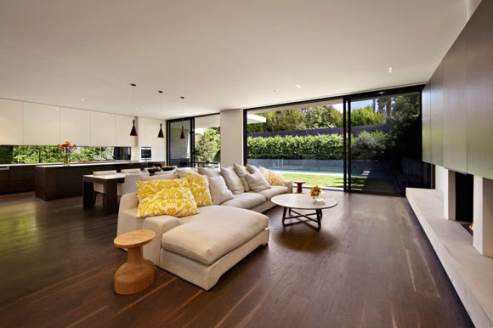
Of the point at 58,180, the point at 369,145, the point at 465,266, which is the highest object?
the point at 369,145

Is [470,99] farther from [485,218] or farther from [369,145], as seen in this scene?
[369,145]

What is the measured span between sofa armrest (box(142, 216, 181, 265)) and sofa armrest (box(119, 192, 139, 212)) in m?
0.50

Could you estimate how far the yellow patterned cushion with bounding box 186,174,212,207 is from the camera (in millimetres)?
2998

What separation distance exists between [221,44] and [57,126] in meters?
6.74

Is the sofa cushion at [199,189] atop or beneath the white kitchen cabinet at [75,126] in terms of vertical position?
beneath

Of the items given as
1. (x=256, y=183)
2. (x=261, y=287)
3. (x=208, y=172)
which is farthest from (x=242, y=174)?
(x=261, y=287)

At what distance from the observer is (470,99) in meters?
1.72

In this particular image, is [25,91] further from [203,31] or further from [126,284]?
[126,284]

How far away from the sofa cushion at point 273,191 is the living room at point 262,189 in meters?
0.09

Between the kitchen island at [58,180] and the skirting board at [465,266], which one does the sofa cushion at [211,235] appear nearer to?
the skirting board at [465,266]

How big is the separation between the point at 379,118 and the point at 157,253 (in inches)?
232

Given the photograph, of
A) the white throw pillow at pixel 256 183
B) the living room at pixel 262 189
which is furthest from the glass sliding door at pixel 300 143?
the white throw pillow at pixel 256 183

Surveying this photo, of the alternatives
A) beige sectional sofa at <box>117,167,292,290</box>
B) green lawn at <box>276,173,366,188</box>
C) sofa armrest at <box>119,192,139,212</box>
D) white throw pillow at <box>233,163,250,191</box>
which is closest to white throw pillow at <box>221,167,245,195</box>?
white throw pillow at <box>233,163,250,191</box>

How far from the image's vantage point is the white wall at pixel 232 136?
762 centimetres
